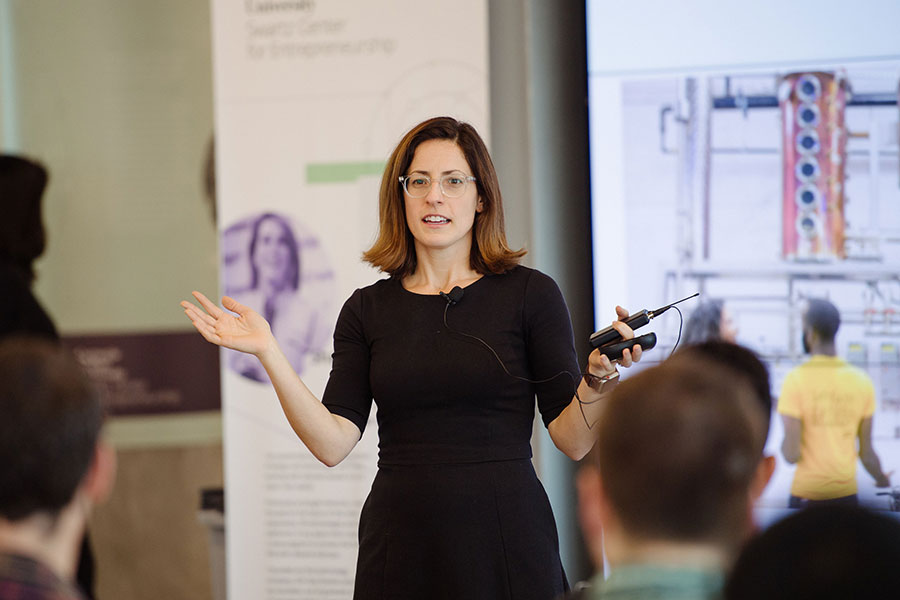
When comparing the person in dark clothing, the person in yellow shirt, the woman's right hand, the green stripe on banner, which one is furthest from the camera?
the green stripe on banner

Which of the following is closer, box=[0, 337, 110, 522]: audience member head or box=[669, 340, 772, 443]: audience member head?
box=[0, 337, 110, 522]: audience member head

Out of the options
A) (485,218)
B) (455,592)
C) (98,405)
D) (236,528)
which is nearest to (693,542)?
(98,405)

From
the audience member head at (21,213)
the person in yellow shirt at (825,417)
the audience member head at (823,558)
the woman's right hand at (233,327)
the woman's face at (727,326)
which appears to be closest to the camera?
the audience member head at (823,558)

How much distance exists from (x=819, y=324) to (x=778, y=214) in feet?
1.24

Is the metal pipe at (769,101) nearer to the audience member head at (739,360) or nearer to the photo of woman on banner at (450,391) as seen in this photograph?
the photo of woman on banner at (450,391)

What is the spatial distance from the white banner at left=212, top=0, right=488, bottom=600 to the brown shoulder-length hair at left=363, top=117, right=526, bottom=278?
97 cm

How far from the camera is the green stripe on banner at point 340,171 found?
330cm

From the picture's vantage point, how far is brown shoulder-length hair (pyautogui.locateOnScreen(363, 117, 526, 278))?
224 centimetres

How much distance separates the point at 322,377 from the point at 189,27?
1925 millimetres

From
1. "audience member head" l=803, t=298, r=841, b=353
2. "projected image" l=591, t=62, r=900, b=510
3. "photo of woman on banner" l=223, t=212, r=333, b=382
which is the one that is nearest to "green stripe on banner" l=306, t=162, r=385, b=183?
"photo of woman on banner" l=223, t=212, r=333, b=382

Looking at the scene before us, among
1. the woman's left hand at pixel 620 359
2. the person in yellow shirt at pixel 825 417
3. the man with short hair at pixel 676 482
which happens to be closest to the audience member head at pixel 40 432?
the man with short hair at pixel 676 482

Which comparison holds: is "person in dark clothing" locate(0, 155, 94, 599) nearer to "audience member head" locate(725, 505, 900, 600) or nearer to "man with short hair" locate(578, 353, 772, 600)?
"man with short hair" locate(578, 353, 772, 600)

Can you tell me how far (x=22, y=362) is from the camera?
4.13 feet

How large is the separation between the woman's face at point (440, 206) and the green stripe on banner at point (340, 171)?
1054 mm
